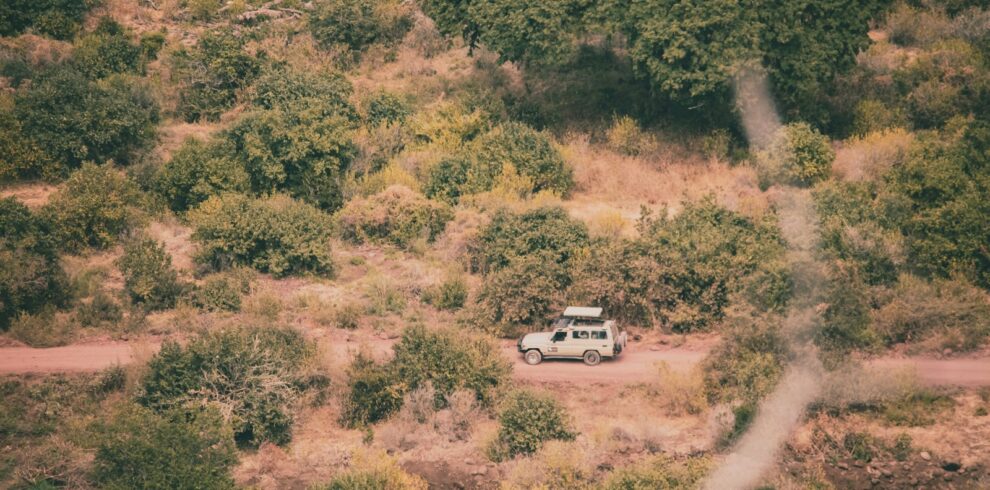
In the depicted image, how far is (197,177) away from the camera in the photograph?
45.5m

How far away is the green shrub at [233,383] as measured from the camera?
3438 cm

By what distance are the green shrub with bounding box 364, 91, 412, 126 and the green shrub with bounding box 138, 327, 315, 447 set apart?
53.5 ft

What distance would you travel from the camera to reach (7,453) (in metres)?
34.2

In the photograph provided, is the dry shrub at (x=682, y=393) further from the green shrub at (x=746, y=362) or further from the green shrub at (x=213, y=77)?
the green shrub at (x=213, y=77)

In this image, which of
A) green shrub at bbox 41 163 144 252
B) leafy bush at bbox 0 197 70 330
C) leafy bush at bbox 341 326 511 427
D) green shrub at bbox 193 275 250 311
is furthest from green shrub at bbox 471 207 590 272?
leafy bush at bbox 0 197 70 330

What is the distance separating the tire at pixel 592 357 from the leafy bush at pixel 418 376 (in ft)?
8.39

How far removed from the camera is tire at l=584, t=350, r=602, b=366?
36969mm

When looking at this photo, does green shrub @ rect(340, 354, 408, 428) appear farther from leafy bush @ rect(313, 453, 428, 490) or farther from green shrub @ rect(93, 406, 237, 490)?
green shrub @ rect(93, 406, 237, 490)

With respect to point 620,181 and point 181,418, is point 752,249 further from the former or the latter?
point 181,418

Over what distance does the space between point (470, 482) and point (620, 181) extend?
1731cm

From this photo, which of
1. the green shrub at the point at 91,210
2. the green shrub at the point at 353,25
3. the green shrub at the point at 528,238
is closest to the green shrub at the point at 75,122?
the green shrub at the point at 91,210

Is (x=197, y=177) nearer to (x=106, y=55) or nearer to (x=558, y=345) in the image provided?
(x=106, y=55)

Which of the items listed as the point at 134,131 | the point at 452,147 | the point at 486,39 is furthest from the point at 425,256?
the point at 134,131

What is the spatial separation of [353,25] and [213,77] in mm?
7226
